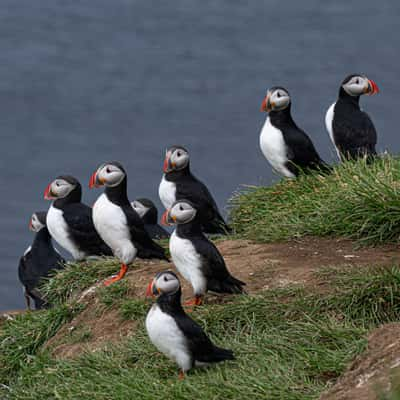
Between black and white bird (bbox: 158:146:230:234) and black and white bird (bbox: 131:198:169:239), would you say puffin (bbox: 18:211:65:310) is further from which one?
black and white bird (bbox: 158:146:230:234)

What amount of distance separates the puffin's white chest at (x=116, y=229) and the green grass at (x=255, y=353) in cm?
71

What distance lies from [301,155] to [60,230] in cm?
214

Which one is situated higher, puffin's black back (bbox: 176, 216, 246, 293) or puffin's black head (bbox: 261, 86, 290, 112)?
puffin's black head (bbox: 261, 86, 290, 112)

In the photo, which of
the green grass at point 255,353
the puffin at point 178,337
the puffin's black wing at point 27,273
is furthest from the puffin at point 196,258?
the puffin's black wing at point 27,273

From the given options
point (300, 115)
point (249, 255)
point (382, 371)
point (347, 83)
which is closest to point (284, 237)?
point (249, 255)

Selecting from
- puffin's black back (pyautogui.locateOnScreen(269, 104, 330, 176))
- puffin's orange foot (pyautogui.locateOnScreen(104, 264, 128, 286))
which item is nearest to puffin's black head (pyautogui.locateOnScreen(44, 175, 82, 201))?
puffin's orange foot (pyautogui.locateOnScreen(104, 264, 128, 286))

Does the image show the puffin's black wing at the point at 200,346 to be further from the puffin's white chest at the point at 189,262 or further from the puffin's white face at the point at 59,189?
the puffin's white face at the point at 59,189

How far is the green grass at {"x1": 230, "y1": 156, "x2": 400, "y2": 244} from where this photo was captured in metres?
8.86

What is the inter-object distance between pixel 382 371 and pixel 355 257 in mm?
2883

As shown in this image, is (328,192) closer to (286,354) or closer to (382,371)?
(286,354)

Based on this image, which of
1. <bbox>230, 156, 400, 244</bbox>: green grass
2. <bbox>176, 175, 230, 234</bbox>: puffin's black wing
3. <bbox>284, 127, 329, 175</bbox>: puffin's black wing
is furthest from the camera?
<bbox>284, 127, 329, 175</bbox>: puffin's black wing

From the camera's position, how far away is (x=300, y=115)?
2442 centimetres

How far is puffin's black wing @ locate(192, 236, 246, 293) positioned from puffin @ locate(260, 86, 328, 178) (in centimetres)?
269

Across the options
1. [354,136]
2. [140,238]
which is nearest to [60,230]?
[140,238]
